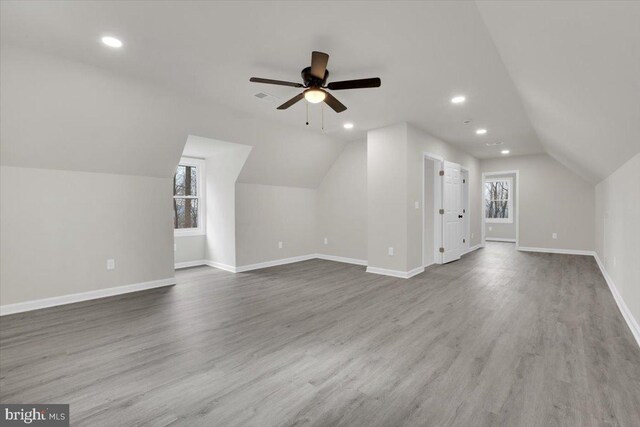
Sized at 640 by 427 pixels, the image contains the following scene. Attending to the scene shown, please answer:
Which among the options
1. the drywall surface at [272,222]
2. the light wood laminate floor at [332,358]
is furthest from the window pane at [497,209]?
the drywall surface at [272,222]

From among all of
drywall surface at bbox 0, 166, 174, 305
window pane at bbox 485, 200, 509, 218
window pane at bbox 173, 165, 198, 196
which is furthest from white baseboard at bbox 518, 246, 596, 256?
drywall surface at bbox 0, 166, 174, 305

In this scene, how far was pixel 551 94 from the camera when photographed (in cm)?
272

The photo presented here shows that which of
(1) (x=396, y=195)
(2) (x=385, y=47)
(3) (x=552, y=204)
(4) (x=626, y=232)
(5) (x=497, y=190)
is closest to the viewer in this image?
(2) (x=385, y=47)

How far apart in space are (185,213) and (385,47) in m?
5.10

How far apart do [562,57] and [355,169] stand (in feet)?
15.0

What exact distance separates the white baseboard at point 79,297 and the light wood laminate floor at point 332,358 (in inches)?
6.4

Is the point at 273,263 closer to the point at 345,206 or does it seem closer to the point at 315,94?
the point at 345,206

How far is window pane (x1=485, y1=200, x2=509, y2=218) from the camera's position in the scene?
10.4m

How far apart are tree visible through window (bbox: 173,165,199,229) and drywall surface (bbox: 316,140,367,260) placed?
8.94 feet

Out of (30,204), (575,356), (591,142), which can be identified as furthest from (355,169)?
(30,204)

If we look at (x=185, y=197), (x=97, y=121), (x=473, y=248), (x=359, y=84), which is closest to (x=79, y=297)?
(x=97, y=121)

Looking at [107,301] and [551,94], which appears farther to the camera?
[107,301]

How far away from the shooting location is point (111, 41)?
2543 millimetres

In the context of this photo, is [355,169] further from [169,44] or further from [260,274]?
[169,44]
